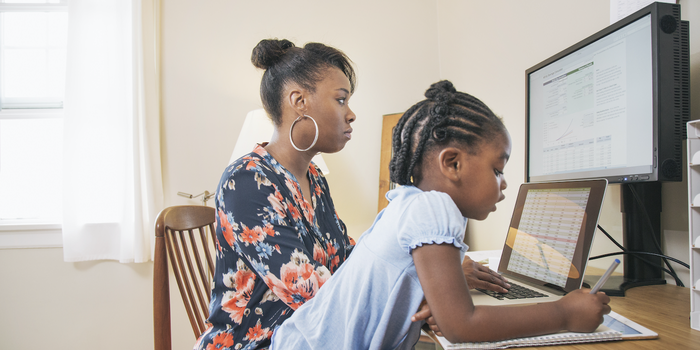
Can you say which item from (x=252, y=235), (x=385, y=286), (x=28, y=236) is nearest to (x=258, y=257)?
(x=252, y=235)

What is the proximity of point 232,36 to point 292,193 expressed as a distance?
68.0 inches

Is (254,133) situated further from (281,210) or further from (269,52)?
(281,210)

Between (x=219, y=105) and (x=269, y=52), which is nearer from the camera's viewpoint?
(x=269, y=52)

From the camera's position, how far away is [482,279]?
822mm

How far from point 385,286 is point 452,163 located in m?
0.23

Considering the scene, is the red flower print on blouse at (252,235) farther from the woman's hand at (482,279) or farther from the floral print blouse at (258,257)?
the woman's hand at (482,279)

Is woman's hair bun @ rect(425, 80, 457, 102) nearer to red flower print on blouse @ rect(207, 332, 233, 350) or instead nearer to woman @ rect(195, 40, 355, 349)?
woman @ rect(195, 40, 355, 349)

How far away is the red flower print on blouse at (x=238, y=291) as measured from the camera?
841mm

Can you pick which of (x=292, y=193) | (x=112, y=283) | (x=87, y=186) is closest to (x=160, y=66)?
(x=87, y=186)

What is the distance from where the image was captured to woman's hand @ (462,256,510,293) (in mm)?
810

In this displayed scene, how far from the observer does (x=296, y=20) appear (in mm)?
2348

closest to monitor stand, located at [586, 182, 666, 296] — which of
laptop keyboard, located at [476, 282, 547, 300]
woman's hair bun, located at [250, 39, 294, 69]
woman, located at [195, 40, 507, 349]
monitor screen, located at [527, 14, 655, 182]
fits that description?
monitor screen, located at [527, 14, 655, 182]

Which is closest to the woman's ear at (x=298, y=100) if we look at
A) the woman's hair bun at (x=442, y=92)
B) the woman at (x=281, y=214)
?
the woman at (x=281, y=214)

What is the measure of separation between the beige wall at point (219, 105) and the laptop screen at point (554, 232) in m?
1.01
